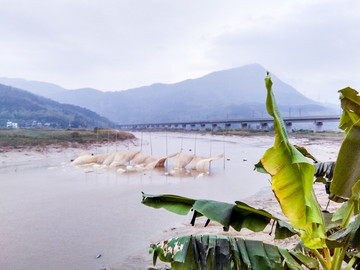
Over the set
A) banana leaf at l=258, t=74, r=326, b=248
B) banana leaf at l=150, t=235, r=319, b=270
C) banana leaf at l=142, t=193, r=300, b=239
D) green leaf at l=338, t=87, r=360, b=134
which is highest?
green leaf at l=338, t=87, r=360, b=134

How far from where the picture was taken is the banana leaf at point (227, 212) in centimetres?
299

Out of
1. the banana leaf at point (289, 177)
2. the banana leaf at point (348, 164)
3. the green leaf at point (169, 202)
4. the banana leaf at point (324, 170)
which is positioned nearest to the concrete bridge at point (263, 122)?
the banana leaf at point (324, 170)

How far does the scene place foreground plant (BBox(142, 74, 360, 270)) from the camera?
8.06 ft

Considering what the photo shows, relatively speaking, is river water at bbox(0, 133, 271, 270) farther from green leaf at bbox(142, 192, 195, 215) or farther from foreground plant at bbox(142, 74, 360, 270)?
foreground plant at bbox(142, 74, 360, 270)

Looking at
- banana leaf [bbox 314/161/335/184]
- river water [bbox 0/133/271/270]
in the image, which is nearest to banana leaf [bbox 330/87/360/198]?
banana leaf [bbox 314/161/335/184]

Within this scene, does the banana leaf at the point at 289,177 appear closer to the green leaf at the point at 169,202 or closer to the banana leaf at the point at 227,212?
the banana leaf at the point at 227,212

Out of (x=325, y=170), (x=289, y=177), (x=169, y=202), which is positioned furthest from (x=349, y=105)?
(x=169, y=202)

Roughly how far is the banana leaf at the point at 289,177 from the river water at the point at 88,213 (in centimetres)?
385

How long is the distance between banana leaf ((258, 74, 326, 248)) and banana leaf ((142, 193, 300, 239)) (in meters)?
0.57

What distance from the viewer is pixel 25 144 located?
28.5 meters

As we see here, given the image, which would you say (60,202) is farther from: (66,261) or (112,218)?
(66,261)

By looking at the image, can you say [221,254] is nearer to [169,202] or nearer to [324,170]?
[169,202]

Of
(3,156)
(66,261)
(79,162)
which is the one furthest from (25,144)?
(66,261)

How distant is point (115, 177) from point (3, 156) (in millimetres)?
14500
